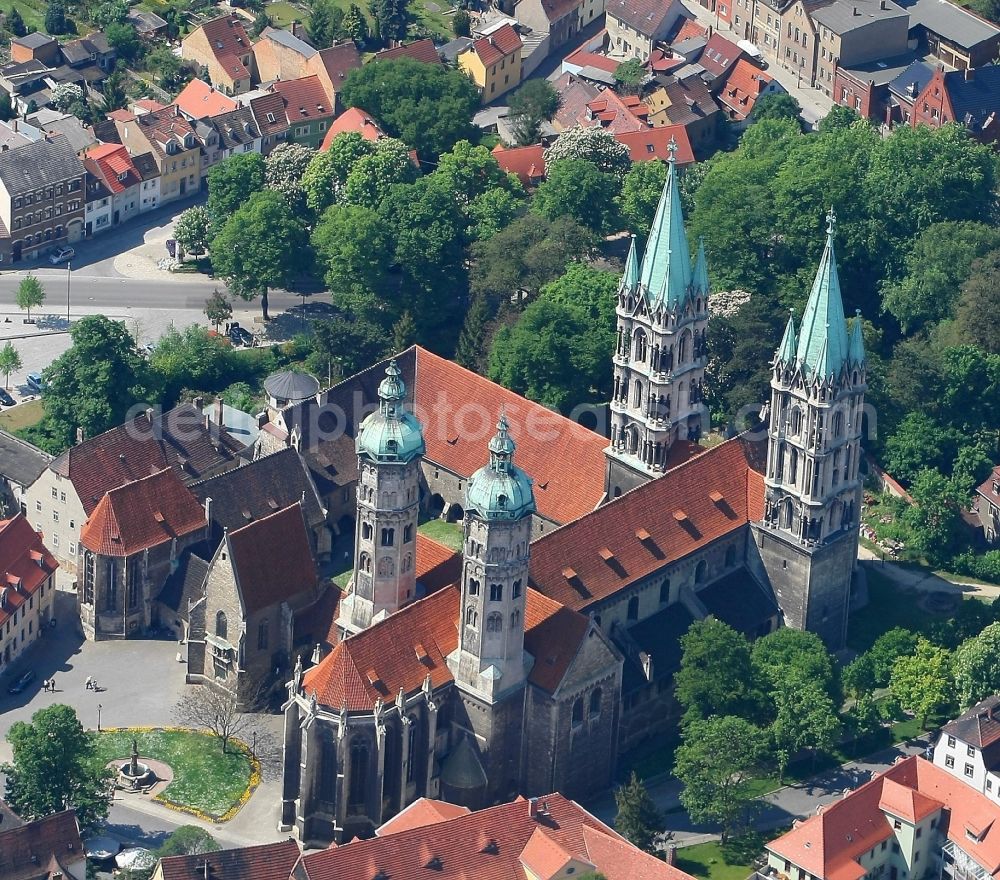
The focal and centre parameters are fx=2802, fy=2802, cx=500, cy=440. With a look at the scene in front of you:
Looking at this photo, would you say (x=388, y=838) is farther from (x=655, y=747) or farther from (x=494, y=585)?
(x=655, y=747)

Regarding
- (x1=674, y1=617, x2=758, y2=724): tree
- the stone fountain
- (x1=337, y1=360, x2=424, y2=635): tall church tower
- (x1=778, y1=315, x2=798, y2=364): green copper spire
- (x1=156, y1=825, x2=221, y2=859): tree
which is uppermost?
(x1=778, y1=315, x2=798, y2=364): green copper spire

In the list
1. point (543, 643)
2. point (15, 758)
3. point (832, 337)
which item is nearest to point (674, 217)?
point (832, 337)

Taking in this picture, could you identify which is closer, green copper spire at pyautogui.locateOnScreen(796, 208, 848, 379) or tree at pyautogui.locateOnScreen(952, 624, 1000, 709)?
green copper spire at pyautogui.locateOnScreen(796, 208, 848, 379)

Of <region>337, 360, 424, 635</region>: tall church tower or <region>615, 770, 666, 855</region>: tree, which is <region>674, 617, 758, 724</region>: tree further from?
<region>337, 360, 424, 635</region>: tall church tower

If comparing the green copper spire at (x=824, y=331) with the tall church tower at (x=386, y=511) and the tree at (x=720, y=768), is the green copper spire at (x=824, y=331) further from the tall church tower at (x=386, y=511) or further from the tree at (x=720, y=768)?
the tall church tower at (x=386, y=511)

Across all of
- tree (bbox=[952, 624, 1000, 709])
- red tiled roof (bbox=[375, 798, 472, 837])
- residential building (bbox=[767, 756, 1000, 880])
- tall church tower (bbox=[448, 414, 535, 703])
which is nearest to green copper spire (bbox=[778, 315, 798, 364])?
tall church tower (bbox=[448, 414, 535, 703])

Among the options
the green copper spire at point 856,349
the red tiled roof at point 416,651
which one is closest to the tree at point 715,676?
the red tiled roof at point 416,651
